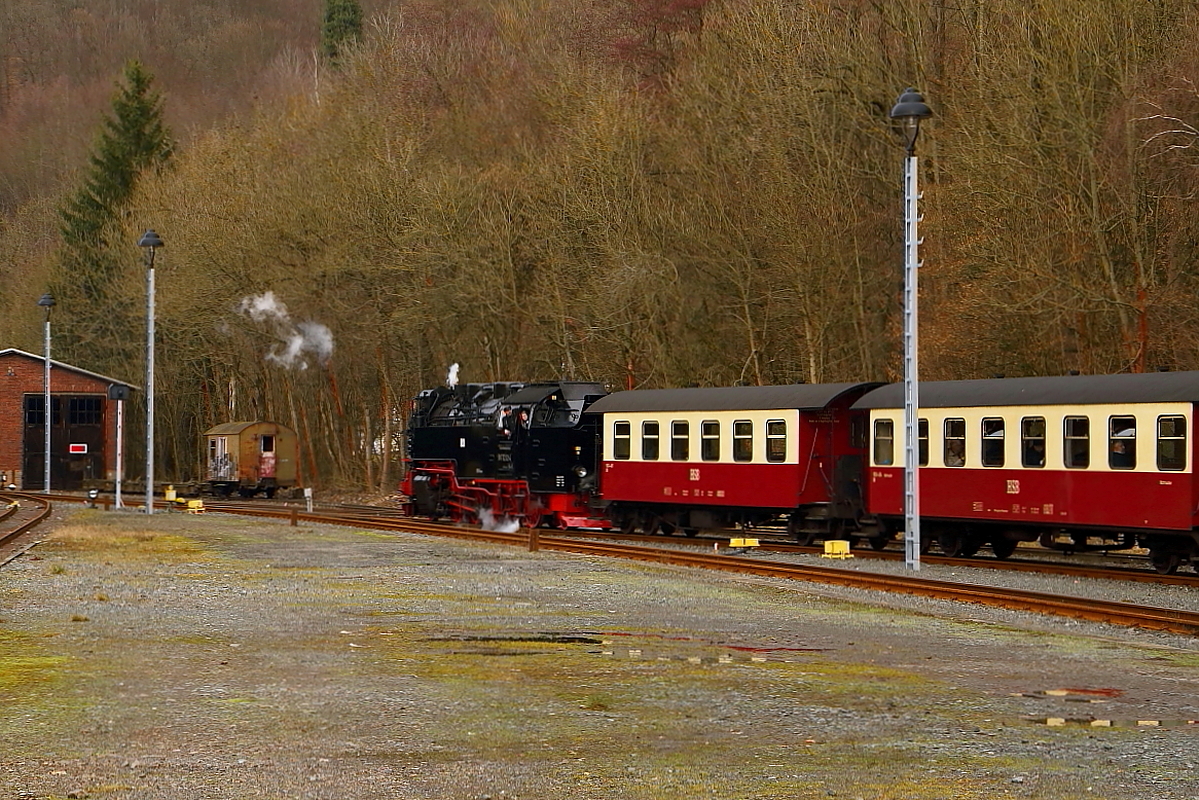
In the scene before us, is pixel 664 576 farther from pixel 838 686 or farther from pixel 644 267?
pixel 644 267

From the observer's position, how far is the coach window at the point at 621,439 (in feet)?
106

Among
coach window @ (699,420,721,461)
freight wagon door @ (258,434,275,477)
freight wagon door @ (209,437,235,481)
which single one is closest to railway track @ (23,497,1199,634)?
coach window @ (699,420,721,461)

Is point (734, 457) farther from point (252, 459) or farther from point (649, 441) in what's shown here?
point (252, 459)

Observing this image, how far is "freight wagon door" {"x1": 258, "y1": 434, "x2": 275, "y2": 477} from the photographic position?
60.8 meters

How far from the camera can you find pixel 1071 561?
1033 inches

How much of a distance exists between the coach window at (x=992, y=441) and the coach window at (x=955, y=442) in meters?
0.47

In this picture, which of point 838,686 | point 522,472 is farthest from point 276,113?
point 838,686

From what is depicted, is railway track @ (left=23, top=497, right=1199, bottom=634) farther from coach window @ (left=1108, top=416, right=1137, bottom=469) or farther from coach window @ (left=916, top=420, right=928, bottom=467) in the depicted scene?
A: coach window @ (left=916, top=420, right=928, bottom=467)

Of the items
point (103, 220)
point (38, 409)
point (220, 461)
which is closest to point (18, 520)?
point (220, 461)

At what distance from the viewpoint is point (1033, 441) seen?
24.0 m

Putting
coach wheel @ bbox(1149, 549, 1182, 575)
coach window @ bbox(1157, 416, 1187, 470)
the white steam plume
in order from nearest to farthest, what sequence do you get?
1. coach window @ bbox(1157, 416, 1187, 470)
2. coach wheel @ bbox(1149, 549, 1182, 575)
3. the white steam plume

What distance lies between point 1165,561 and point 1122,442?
1.82 m

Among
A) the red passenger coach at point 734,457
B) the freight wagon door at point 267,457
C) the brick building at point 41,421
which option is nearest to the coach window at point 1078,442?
the red passenger coach at point 734,457

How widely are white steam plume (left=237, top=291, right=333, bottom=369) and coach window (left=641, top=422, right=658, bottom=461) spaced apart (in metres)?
24.7
